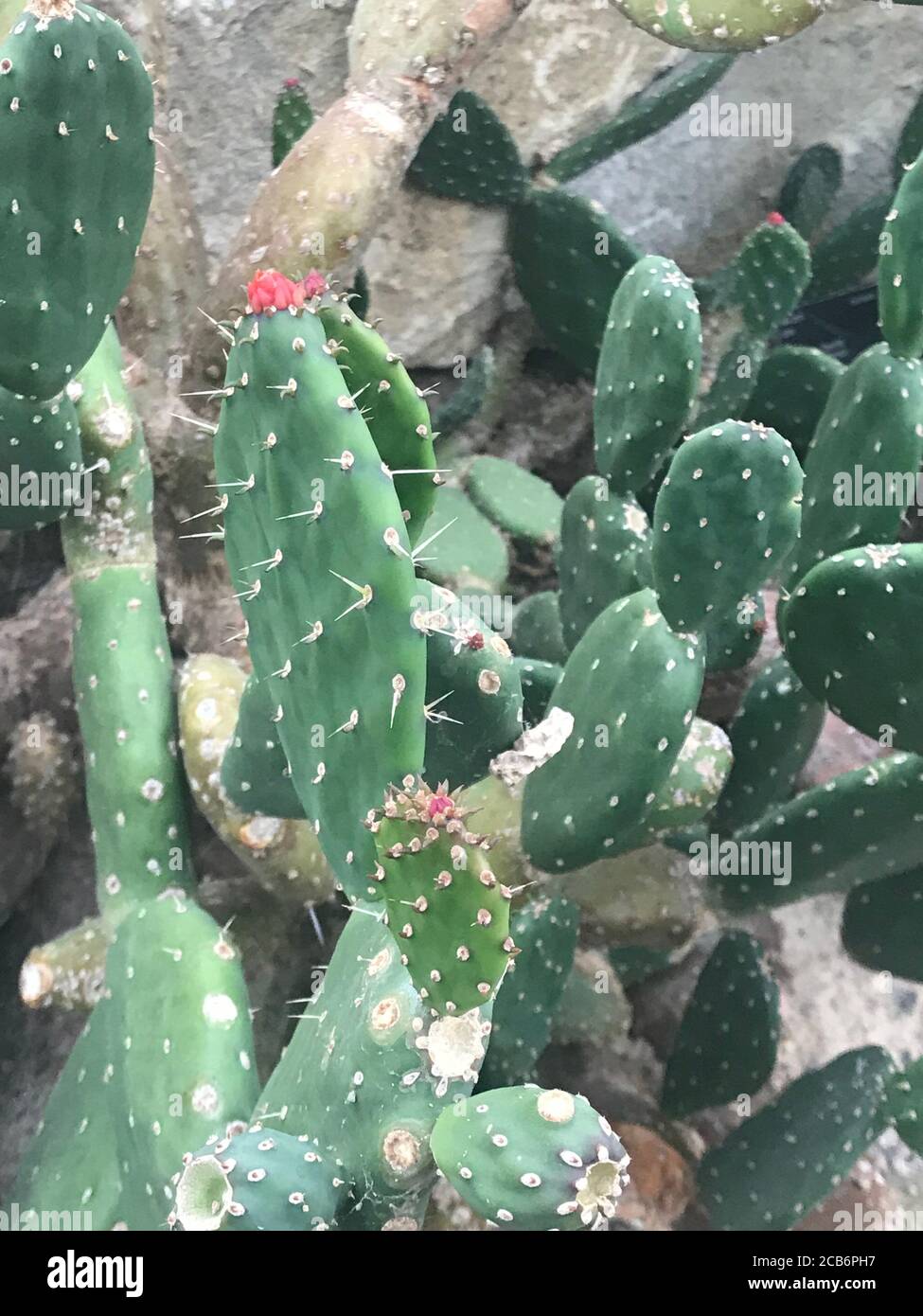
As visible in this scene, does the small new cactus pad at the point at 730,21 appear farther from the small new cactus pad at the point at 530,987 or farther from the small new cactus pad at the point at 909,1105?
the small new cactus pad at the point at 909,1105

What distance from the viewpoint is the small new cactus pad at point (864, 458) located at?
123cm

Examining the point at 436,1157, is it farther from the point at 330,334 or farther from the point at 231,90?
the point at 231,90

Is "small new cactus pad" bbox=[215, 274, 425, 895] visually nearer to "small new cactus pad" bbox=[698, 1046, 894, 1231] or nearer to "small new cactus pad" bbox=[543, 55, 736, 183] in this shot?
"small new cactus pad" bbox=[698, 1046, 894, 1231]

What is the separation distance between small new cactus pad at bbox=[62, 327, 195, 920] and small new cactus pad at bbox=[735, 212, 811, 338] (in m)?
1.14

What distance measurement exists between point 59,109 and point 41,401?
34cm

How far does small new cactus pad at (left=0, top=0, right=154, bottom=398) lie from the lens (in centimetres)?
91

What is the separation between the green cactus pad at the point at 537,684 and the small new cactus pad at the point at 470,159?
1257mm

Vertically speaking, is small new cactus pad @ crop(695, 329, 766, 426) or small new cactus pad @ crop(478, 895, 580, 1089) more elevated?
small new cactus pad @ crop(695, 329, 766, 426)

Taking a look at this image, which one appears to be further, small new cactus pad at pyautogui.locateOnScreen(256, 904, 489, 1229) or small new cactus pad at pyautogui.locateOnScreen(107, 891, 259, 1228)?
small new cactus pad at pyautogui.locateOnScreen(107, 891, 259, 1228)

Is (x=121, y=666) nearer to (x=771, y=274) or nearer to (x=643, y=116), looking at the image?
(x=771, y=274)

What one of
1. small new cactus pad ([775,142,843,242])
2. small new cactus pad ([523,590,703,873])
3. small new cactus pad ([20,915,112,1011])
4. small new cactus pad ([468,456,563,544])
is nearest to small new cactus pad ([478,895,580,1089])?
small new cactus pad ([523,590,703,873])

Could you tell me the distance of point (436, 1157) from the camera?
69 centimetres

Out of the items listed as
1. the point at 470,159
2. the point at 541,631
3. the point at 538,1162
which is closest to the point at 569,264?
the point at 470,159

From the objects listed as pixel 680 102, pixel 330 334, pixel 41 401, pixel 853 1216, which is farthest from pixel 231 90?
pixel 853 1216
